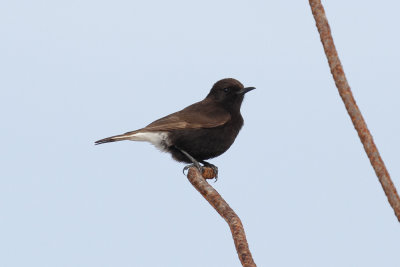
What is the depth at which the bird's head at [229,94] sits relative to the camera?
6816mm

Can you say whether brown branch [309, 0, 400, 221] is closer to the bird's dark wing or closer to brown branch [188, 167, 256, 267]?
brown branch [188, 167, 256, 267]

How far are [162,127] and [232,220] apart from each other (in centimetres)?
404

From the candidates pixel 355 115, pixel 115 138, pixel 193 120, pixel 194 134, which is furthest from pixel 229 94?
pixel 355 115

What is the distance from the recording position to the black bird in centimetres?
612

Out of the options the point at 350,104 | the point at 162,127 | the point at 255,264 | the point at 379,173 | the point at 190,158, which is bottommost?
the point at 255,264

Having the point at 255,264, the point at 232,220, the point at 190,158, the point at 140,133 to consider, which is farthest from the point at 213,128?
the point at 255,264

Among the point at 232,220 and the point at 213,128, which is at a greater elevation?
the point at 213,128

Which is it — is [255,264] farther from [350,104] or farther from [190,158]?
[190,158]

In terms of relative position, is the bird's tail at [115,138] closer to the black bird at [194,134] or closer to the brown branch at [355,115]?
the black bird at [194,134]

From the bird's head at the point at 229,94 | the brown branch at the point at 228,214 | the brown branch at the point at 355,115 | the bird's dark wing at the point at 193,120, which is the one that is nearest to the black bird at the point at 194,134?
the bird's dark wing at the point at 193,120

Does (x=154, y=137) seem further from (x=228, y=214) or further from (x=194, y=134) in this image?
(x=228, y=214)

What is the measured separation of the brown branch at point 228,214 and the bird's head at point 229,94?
3.69m

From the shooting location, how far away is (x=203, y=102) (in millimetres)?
6895

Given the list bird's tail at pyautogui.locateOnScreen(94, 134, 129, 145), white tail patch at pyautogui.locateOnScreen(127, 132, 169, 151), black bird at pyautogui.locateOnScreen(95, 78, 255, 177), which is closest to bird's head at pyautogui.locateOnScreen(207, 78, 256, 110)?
black bird at pyautogui.locateOnScreen(95, 78, 255, 177)
